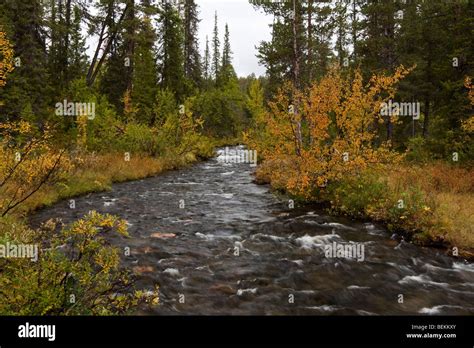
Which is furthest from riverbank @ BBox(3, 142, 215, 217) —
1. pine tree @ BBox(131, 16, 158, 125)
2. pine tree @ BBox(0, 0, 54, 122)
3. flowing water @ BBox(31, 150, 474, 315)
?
pine tree @ BBox(131, 16, 158, 125)

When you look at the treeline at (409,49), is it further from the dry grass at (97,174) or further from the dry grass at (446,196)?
the dry grass at (97,174)

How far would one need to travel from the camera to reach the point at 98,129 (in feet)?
70.4

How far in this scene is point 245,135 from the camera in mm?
14016

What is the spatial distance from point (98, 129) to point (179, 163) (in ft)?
18.4

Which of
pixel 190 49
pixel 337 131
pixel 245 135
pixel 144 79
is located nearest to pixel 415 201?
pixel 337 131

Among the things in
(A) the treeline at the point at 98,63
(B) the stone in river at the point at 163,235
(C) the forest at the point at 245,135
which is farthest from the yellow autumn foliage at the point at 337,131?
(A) the treeline at the point at 98,63

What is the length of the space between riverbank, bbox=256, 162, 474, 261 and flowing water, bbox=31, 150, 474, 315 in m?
0.48

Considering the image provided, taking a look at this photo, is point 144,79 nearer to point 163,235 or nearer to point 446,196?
point 163,235

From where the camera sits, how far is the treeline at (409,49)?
16875 millimetres

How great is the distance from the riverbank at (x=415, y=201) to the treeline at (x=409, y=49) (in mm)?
2102

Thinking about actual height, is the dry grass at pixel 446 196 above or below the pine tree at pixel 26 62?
below

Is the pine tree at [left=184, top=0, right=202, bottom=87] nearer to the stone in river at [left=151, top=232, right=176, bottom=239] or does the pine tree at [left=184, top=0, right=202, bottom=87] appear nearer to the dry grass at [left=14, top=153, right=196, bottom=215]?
the dry grass at [left=14, top=153, right=196, bottom=215]

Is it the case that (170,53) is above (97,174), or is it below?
above

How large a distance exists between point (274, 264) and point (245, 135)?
22.4 ft
